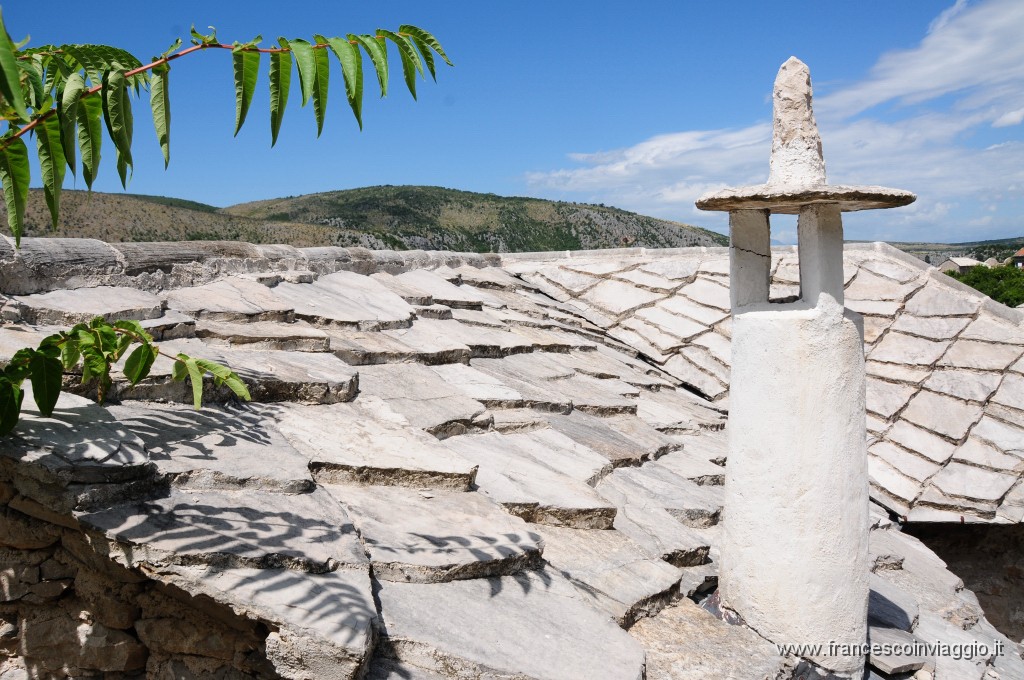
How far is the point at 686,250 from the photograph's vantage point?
650cm

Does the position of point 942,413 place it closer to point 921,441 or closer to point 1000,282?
point 921,441

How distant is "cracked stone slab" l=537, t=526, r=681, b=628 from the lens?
215 cm

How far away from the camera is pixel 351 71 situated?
165 centimetres

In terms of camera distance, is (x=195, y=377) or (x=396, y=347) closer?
(x=195, y=377)

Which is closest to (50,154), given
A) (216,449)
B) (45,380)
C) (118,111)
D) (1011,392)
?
(118,111)

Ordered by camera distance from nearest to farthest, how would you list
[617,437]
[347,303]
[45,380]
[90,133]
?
[90,133], [45,380], [617,437], [347,303]

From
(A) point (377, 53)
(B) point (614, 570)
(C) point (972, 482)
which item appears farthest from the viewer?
(C) point (972, 482)

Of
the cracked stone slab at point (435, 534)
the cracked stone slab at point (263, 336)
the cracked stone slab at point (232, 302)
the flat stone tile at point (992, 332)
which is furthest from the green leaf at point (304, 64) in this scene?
the flat stone tile at point (992, 332)

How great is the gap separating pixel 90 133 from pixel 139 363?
0.64m

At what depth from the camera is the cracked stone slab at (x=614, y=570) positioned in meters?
2.15

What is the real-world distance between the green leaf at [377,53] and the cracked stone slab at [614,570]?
1332mm

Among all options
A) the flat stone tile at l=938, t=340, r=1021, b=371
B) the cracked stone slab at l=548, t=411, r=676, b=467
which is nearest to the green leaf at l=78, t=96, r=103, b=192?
the cracked stone slab at l=548, t=411, r=676, b=467

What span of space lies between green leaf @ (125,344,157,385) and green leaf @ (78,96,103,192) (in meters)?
0.52

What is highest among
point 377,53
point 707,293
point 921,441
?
point 377,53
